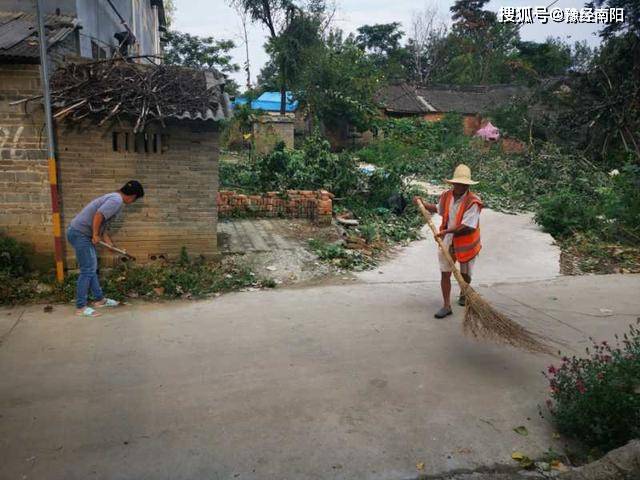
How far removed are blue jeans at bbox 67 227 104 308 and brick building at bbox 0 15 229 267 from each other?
3.28ft

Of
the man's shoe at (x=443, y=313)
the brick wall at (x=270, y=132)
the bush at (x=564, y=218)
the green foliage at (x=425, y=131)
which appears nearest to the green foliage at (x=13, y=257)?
the man's shoe at (x=443, y=313)

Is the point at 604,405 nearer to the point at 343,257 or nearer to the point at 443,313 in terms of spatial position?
the point at 443,313

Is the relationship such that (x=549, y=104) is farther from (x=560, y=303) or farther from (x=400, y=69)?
(x=400, y=69)

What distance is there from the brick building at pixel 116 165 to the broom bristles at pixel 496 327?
143 inches

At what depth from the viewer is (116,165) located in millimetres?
6055

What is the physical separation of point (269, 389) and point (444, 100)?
2723cm

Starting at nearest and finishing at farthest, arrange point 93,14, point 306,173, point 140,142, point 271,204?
point 140,142 → point 93,14 → point 271,204 → point 306,173

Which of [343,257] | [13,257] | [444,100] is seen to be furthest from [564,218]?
[444,100]

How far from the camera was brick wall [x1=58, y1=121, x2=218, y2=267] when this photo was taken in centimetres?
591

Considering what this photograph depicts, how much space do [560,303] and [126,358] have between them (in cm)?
489

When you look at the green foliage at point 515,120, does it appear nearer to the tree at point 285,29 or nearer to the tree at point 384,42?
the tree at point 285,29

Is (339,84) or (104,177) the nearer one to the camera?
(104,177)

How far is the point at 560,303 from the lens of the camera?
6035 mm

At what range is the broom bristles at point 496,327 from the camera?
3984 mm
